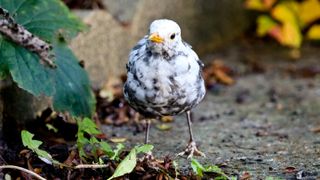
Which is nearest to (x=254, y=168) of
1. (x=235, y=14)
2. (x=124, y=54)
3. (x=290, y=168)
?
(x=290, y=168)

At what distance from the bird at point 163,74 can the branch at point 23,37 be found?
0.41m

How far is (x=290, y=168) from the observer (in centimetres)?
329

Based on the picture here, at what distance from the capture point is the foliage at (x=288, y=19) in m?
5.70

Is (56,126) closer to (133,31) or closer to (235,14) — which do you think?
(133,31)

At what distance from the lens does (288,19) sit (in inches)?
226

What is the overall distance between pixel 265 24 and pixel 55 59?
7.91 ft

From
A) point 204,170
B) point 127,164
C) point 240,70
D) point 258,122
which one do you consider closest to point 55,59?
point 127,164

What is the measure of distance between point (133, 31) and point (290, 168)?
2.00m

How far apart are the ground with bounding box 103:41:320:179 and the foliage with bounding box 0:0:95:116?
35 cm

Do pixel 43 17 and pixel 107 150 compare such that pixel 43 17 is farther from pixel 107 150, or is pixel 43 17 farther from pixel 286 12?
pixel 286 12

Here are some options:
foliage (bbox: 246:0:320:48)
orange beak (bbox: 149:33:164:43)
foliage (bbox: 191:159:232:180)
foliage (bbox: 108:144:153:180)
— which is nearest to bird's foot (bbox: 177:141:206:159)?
foliage (bbox: 191:159:232:180)

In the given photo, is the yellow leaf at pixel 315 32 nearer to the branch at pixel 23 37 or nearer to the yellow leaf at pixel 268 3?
the yellow leaf at pixel 268 3

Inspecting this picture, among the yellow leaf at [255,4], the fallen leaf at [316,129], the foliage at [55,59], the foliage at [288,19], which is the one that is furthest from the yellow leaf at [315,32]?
the foliage at [55,59]

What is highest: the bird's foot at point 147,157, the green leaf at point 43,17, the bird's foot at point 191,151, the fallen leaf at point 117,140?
the green leaf at point 43,17
